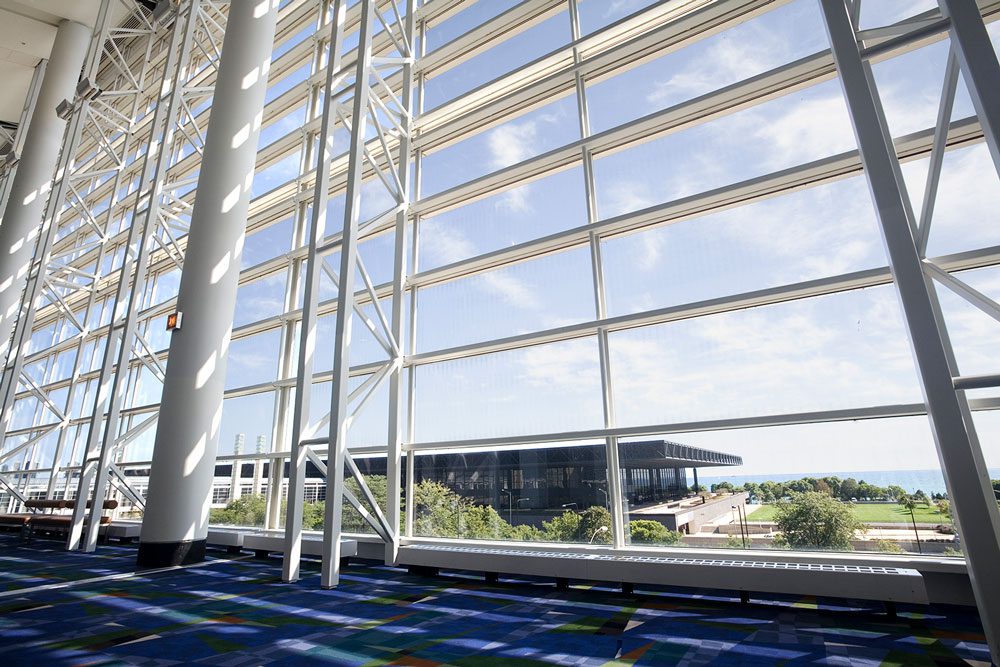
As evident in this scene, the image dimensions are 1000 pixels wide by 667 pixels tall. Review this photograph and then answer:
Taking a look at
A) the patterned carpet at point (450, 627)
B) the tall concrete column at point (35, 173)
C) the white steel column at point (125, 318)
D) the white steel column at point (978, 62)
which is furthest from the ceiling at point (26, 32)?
the white steel column at point (978, 62)

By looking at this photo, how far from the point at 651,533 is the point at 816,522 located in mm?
1317

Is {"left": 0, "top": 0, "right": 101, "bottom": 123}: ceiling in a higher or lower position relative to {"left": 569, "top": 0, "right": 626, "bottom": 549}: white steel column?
higher

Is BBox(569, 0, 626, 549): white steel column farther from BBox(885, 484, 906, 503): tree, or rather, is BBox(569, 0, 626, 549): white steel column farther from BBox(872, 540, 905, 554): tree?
BBox(885, 484, 906, 503): tree

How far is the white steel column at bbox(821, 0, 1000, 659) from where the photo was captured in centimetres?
246

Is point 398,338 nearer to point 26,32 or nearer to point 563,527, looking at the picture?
point 563,527

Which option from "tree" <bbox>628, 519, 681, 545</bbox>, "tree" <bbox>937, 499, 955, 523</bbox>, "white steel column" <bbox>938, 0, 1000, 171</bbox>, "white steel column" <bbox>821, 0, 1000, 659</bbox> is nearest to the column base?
"tree" <bbox>628, 519, 681, 545</bbox>

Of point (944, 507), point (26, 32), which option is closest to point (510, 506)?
point (944, 507)

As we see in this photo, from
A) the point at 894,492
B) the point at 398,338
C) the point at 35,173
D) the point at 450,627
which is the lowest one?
the point at 450,627

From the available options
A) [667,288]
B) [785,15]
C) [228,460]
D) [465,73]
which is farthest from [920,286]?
[228,460]

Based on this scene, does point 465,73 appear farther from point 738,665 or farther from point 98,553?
point 98,553

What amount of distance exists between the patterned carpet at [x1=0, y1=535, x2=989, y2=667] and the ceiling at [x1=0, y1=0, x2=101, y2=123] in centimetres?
1510

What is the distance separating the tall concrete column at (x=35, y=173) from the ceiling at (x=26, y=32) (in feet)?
1.25

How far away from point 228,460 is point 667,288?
701 cm

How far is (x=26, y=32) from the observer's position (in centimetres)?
1405
